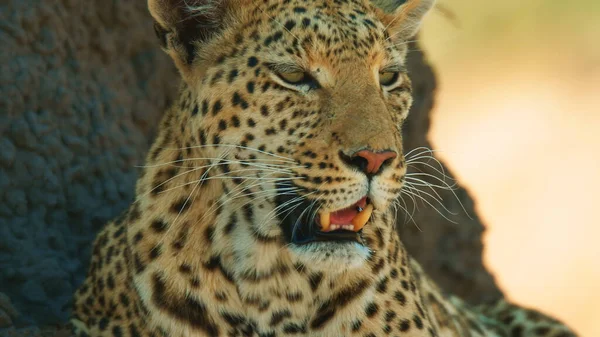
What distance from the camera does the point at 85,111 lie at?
8.29 m

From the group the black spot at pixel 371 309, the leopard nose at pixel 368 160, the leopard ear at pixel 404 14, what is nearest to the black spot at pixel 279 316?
the black spot at pixel 371 309

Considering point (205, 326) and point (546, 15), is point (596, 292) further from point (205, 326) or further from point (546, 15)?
point (205, 326)

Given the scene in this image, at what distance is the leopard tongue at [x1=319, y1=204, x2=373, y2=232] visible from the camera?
5.82 metres

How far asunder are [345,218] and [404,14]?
1.50 metres

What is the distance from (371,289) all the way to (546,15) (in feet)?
46.8

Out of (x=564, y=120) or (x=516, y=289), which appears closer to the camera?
(x=516, y=289)

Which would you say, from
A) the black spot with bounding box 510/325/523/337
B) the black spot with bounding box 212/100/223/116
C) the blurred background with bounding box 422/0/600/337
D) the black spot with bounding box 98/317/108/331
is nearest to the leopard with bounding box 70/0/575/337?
the black spot with bounding box 212/100/223/116

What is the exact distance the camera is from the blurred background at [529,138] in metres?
15.0

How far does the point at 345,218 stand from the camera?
231 inches

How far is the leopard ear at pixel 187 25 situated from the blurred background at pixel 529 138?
26.2 ft

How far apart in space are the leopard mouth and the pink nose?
198mm

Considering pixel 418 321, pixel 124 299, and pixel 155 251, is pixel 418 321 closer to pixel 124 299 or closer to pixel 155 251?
pixel 155 251

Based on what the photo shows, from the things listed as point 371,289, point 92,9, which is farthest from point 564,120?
point 371,289

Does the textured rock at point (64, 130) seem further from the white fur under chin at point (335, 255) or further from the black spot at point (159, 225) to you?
the white fur under chin at point (335, 255)
